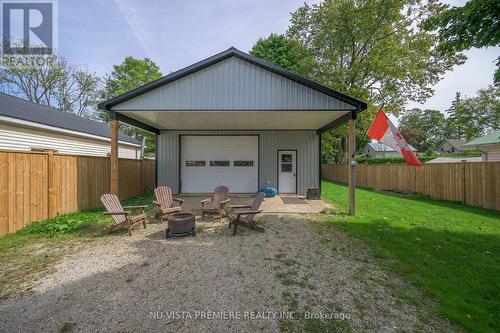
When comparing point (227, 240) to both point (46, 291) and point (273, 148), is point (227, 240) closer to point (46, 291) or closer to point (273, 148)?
point (46, 291)

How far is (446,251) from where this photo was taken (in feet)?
14.4

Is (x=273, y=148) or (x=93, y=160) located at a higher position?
(x=273, y=148)

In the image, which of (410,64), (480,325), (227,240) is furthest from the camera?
(410,64)

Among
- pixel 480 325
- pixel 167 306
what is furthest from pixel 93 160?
pixel 480 325

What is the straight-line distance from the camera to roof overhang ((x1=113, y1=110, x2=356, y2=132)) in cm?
775

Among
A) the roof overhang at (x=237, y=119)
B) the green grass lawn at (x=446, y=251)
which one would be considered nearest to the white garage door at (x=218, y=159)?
the roof overhang at (x=237, y=119)

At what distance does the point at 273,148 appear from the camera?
442 inches

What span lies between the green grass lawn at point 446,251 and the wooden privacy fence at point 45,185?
25.5 ft

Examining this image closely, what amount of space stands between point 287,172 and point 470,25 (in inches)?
306

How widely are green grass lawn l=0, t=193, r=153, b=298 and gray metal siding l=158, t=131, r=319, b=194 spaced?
477 centimetres

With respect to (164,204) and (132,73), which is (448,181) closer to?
(164,204)

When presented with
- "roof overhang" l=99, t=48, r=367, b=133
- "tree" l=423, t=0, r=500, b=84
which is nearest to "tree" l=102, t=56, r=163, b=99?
"roof overhang" l=99, t=48, r=367, b=133

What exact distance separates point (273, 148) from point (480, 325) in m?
9.29

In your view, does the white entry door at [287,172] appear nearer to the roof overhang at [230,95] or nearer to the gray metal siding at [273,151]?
the gray metal siding at [273,151]
